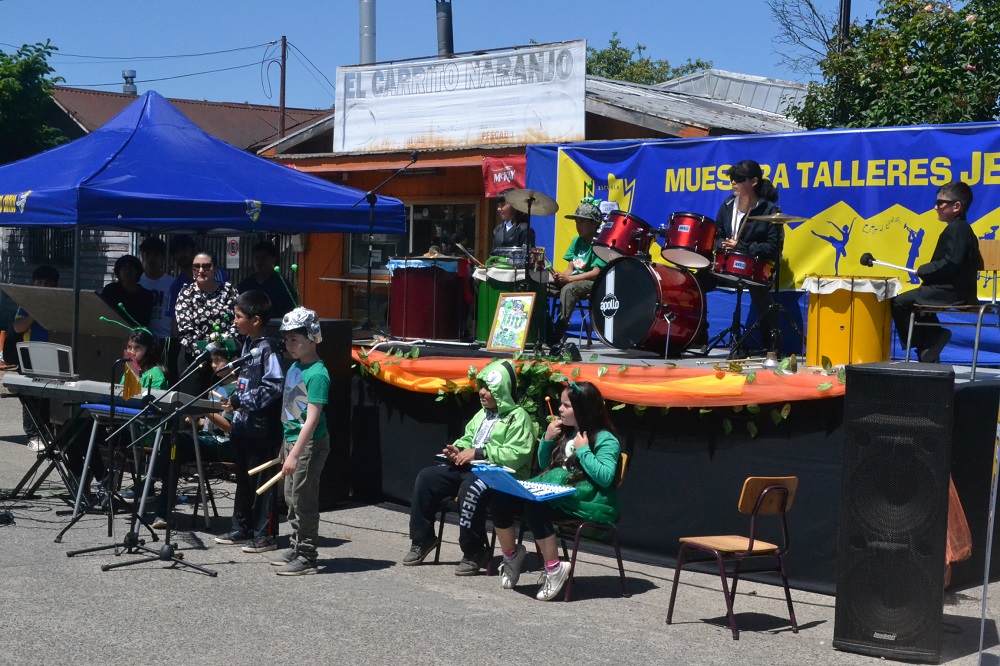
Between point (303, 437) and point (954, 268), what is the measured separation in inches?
185

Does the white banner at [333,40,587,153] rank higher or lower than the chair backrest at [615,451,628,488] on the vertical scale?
higher

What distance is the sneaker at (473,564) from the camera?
720 cm

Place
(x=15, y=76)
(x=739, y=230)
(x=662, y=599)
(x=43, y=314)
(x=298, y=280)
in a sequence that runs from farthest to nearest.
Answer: (x=15, y=76) → (x=298, y=280) → (x=43, y=314) → (x=739, y=230) → (x=662, y=599)

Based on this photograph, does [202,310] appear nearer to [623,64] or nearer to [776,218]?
[776,218]

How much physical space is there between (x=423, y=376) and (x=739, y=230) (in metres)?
2.83

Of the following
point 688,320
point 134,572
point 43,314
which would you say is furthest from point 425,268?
point 134,572

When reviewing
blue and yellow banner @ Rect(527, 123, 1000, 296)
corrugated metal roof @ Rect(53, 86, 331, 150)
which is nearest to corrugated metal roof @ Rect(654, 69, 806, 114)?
corrugated metal roof @ Rect(53, 86, 331, 150)

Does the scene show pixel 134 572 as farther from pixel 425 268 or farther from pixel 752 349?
pixel 752 349

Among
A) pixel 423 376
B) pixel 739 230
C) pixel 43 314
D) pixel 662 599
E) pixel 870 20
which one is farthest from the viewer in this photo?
pixel 870 20

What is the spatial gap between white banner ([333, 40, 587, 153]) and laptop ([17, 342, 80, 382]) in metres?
6.93

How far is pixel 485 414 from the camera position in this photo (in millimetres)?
7484

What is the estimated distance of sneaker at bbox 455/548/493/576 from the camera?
720cm

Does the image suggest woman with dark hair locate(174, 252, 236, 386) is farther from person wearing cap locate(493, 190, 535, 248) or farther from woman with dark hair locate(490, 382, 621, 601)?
woman with dark hair locate(490, 382, 621, 601)

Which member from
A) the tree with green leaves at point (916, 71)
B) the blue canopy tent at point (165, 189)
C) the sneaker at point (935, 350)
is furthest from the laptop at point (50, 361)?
the tree with green leaves at point (916, 71)
